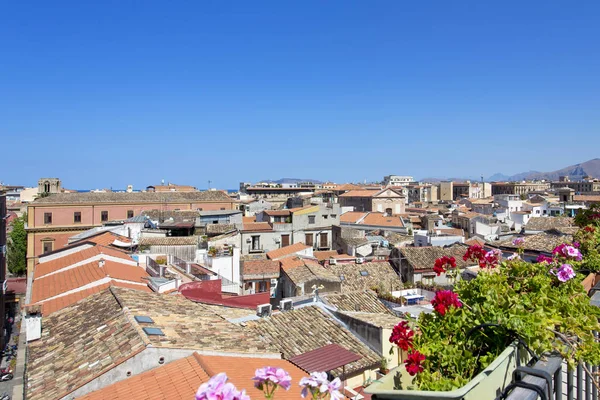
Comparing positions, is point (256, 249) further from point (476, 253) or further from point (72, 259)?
point (476, 253)

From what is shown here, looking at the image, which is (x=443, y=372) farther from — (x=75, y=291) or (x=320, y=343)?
(x=75, y=291)

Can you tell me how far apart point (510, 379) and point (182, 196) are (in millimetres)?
51135

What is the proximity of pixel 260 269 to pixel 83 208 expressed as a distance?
94.4 ft

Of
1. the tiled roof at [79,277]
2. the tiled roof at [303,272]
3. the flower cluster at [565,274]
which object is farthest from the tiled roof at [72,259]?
the flower cluster at [565,274]

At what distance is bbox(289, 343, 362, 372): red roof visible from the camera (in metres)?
9.30

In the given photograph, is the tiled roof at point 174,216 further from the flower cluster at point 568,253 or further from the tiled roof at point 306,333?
the flower cluster at point 568,253

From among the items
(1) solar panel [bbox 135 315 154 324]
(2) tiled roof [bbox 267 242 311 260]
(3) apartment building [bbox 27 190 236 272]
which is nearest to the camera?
(1) solar panel [bbox 135 315 154 324]

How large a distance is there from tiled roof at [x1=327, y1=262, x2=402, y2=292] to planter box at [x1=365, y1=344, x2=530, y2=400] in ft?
65.9

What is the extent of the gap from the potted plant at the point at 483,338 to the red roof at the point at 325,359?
6270 mm

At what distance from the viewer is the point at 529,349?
8.39ft

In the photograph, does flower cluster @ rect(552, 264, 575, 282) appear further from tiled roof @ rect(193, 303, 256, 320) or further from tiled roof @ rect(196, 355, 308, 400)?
tiled roof @ rect(193, 303, 256, 320)

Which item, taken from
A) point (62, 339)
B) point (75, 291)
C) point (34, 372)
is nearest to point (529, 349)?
point (34, 372)

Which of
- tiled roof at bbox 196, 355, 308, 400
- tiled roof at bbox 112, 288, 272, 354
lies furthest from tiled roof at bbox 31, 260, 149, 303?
tiled roof at bbox 196, 355, 308, 400

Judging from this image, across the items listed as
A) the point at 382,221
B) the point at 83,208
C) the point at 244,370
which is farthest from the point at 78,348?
the point at 382,221
